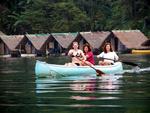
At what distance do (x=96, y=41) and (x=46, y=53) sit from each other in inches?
221

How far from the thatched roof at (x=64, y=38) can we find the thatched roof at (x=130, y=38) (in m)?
4.57

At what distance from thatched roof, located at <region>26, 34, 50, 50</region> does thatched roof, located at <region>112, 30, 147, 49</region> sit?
7.54 metres

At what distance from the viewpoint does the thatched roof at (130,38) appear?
64.9 m

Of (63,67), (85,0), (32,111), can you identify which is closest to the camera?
(32,111)

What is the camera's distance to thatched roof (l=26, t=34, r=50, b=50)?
6550 cm

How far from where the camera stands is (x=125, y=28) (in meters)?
73.4

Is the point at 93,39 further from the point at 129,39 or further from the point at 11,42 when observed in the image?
the point at 11,42

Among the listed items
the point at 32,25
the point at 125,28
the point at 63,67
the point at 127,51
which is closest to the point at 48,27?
the point at 32,25

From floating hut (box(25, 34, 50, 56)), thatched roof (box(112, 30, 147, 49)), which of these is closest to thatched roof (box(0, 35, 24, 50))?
floating hut (box(25, 34, 50, 56))

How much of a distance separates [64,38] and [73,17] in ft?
26.4

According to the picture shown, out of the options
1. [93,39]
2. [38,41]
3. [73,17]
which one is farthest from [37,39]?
[73,17]

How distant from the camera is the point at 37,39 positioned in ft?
217

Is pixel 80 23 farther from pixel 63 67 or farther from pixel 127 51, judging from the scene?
pixel 63 67

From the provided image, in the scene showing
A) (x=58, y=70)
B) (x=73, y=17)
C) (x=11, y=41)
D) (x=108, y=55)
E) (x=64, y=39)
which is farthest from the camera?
(x=73, y=17)
